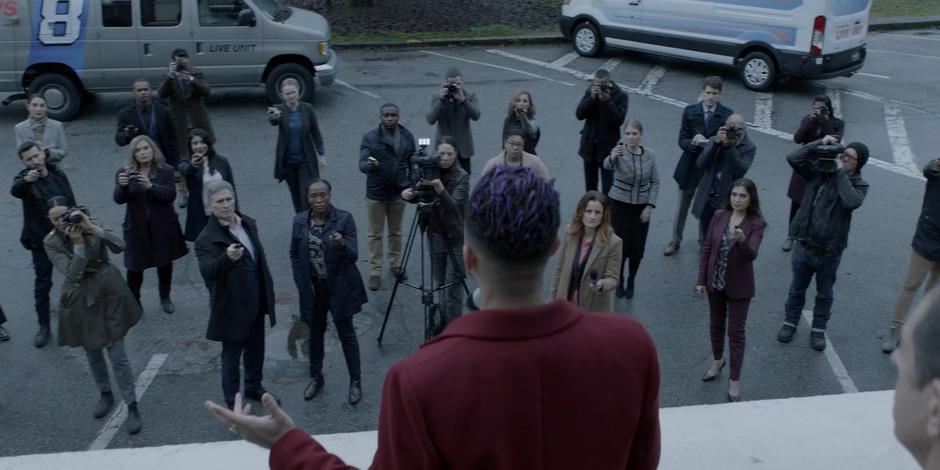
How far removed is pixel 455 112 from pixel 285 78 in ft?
16.6

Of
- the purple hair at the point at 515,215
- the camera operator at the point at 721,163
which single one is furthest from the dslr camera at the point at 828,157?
the purple hair at the point at 515,215

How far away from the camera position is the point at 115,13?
12969 mm

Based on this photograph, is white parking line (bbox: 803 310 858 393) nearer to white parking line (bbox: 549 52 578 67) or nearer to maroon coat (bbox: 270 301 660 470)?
maroon coat (bbox: 270 301 660 470)

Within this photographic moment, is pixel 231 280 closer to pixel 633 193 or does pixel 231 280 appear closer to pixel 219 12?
pixel 633 193

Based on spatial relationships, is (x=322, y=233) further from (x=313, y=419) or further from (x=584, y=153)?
(x=584, y=153)

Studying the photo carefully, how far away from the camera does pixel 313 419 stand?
641 cm

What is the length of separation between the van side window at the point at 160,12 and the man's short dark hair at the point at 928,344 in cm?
1328

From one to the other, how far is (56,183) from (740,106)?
1081cm

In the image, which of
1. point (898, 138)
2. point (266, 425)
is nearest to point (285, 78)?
point (898, 138)

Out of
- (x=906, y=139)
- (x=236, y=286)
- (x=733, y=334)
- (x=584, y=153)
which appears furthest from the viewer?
(x=906, y=139)

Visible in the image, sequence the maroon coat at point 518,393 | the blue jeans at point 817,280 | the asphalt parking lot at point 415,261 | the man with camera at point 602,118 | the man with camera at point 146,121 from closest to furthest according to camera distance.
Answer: the maroon coat at point 518,393 < the asphalt parking lot at point 415,261 < the blue jeans at point 817,280 < the man with camera at point 146,121 < the man with camera at point 602,118

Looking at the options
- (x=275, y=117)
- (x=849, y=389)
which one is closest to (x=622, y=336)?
(x=849, y=389)

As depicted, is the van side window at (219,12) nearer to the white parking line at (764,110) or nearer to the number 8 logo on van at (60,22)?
the number 8 logo on van at (60,22)

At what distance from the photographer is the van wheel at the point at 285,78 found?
13734mm
